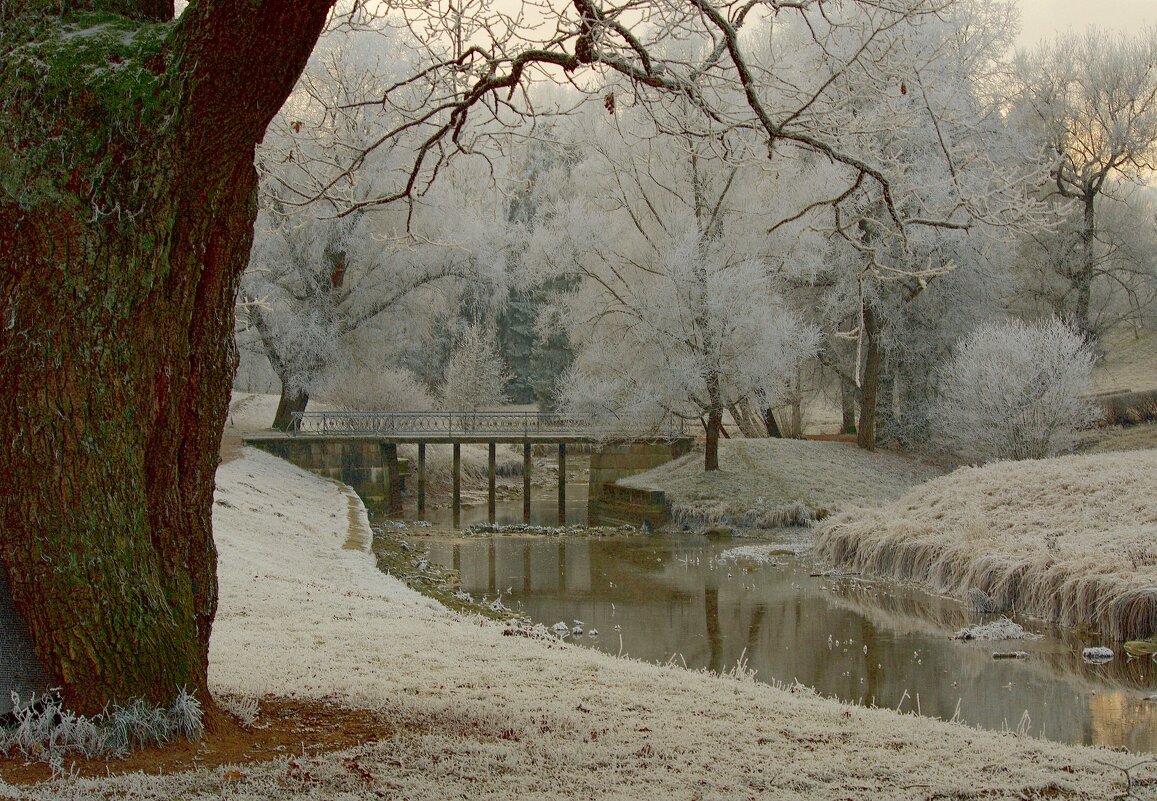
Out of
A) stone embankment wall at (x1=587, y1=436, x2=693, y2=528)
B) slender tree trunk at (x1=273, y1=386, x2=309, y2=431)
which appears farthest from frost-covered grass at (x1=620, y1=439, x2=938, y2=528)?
slender tree trunk at (x1=273, y1=386, x2=309, y2=431)

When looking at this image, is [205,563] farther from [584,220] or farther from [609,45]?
[584,220]

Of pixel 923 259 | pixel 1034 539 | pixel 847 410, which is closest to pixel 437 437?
pixel 847 410

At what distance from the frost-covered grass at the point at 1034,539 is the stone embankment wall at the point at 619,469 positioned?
20.9 ft

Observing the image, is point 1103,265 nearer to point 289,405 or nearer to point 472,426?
point 472,426

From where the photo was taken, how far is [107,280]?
4105 mm

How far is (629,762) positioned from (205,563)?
204cm

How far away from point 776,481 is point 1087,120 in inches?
664

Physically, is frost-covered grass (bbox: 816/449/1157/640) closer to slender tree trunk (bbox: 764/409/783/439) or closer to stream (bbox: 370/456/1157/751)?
stream (bbox: 370/456/1157/751)

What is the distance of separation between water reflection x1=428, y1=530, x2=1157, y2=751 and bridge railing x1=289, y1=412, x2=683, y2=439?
7.18m

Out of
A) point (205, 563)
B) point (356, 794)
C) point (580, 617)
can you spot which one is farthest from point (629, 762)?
point (580, 617)

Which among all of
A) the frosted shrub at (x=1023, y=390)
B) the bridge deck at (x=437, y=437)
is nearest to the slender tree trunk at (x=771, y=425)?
the bridge deck at (x=437, y=437)

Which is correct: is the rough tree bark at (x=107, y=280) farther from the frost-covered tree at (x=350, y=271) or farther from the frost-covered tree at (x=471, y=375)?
the frost-covered tree at (x=471, y=375)

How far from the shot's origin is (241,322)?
89.8 ft

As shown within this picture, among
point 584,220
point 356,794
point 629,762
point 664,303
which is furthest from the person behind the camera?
point 584,220
